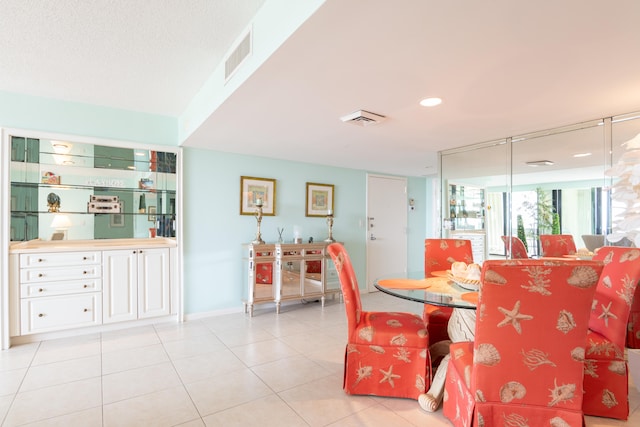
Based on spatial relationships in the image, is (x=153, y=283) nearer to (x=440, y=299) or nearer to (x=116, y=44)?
(x=116, y=44)

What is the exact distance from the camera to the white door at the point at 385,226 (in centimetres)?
564

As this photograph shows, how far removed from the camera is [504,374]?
1.57 meters

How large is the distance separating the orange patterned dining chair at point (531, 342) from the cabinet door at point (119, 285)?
338cm

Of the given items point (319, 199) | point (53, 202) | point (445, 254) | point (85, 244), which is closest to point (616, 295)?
point (445, 254)

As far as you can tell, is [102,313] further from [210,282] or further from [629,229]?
[629,229]

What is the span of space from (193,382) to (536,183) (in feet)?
12.0

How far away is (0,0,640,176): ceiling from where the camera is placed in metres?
1.44

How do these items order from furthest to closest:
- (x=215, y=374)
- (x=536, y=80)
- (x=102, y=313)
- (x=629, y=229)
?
(x=102, y=313) < (x=215, y=374) < (x=536, y=80) < (x=629, y=229)

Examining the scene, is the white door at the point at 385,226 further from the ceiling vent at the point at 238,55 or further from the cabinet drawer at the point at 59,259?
the cabinet drawer at the point at 59,259

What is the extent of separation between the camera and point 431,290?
7.29ft

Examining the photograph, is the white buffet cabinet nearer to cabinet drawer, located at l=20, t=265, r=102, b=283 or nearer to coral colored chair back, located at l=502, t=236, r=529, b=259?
cabinet drawer, located at l=20, t=265, r=102, b=283

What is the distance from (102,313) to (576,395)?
12.9 ft

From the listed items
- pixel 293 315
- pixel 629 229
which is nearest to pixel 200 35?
pixel 629 229

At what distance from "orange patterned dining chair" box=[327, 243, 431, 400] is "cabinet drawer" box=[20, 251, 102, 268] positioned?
2.72 m
